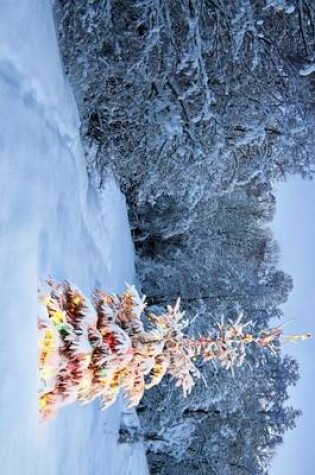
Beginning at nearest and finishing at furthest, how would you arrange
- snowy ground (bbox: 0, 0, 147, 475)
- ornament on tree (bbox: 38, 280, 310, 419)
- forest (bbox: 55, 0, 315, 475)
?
snowy ground (bbox: 0, 0, 147, 475), ornament on tree (bbox: 38, 280, 310, 419), forest (bbox: 55, 0, 315, 475)

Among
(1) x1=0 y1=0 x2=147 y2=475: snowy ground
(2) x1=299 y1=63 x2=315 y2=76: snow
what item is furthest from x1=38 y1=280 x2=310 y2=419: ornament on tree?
(2) x1=299 y1=63 x2=315 y2=76: snow

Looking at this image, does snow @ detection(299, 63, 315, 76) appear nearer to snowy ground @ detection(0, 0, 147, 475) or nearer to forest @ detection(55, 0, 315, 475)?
forest @ detection(55, 0, 315, 475)

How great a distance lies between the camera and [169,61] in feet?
37.3

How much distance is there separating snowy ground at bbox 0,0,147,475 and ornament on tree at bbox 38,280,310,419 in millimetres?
501

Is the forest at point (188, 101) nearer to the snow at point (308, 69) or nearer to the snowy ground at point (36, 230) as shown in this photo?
the snow at point (308, 69)

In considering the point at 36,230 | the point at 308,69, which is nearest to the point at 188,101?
the point at 308,69

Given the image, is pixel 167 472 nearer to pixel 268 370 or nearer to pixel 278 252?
pixel 268 370

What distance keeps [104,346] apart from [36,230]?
182 centimetres

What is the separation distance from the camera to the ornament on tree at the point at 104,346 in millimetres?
7211

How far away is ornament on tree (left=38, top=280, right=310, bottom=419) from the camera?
7.21 meters

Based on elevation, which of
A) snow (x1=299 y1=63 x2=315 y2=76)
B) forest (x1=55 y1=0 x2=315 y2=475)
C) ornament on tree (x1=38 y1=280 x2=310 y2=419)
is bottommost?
ornament on tree (x1=38 y1=280 x2=310 y2=419)

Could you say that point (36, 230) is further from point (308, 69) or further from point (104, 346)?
point (308, 69)

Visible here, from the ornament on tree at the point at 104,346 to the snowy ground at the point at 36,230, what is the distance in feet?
1.64

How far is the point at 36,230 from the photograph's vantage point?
7.27 meters
